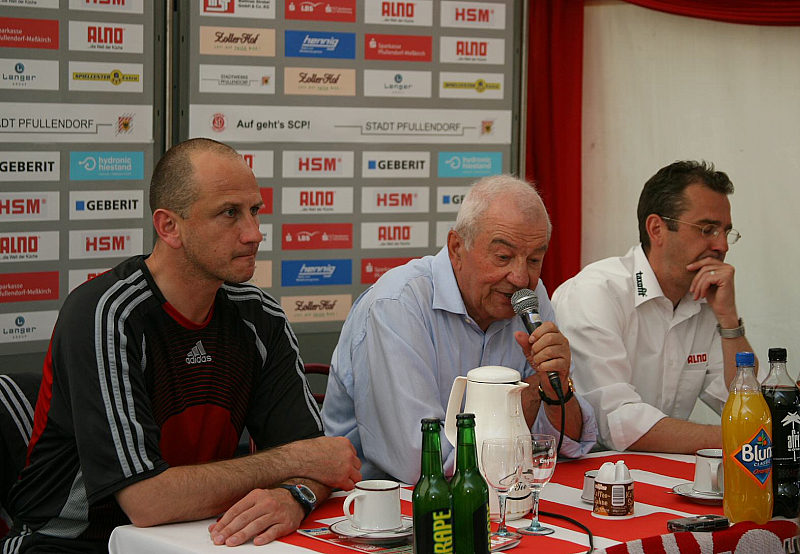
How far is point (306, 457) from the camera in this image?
7.11 feet

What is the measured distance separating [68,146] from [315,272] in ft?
3.51

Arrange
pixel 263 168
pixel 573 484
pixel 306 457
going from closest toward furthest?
pixel 306 457
pixel 573 484
pixel 263 168

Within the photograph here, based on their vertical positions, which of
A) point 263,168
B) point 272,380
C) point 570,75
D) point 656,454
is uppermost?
point 570,75

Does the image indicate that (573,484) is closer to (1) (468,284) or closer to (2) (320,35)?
(1) (468,284)

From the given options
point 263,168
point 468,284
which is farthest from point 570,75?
point 468,284

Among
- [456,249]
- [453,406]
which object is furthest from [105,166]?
[453,406]

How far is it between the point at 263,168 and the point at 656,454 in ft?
6.80

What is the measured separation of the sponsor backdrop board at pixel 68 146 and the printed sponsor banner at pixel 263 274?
0.45m

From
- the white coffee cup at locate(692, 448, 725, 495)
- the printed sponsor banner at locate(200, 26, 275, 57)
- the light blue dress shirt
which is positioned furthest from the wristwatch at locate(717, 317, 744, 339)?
the printed sponsor banner at locate(200, 26, 275, 57)

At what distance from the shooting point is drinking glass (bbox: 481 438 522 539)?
1826mm

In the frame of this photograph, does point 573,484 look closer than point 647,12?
Yes

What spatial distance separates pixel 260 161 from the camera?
410 centimetres

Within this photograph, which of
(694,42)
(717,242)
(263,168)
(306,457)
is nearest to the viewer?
(306,457)

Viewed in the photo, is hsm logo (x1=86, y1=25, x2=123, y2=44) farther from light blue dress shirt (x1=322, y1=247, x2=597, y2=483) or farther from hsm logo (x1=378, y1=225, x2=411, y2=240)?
light blue dress shirt (x1=322, y1=247, x2=597, y2=483)
